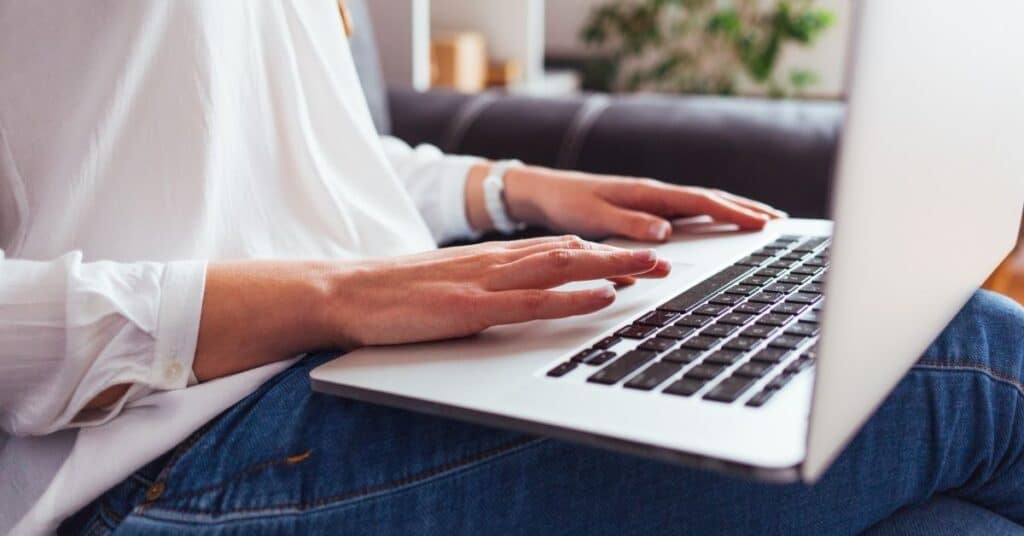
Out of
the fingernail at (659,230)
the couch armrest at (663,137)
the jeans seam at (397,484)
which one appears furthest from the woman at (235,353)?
the couch armrest at (663,137)

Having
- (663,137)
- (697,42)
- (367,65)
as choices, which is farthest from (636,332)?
(697,42)

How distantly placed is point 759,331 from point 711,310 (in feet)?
0.19

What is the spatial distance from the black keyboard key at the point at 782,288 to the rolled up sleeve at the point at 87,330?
1.30ft

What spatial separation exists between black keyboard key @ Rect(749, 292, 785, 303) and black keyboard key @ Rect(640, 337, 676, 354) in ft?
0.38

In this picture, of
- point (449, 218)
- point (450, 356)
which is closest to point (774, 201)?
point (449, 218)

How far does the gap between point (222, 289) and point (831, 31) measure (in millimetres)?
3438

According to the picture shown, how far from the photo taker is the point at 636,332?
0.62m

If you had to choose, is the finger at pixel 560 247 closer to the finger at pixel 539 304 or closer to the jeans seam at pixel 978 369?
the finger at pixel 539 304

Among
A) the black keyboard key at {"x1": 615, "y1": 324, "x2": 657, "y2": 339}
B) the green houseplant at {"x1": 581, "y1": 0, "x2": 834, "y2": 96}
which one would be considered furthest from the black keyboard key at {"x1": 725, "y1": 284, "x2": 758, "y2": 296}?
the green houseplant at {"x1": 581, "y1": 0, "x2": 834, "y2": 96}

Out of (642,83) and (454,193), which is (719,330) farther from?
(642,83)

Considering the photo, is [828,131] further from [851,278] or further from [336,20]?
[851,278]

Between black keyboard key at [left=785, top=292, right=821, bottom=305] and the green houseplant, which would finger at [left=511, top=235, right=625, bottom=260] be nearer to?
black keyboard key at [left=785, top=292, right=821, bottom=305]

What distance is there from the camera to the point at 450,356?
1.98ft

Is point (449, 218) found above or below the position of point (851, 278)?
below
